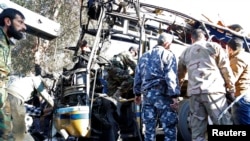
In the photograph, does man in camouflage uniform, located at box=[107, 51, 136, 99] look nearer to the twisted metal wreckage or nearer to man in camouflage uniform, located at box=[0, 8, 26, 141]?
the twisted metal wreckage

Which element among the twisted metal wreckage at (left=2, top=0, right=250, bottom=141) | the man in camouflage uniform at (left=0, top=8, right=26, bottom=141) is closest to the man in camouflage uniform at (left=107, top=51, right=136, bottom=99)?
the twisted metal wreckage at (left=2, top=0, right=250, bottom=141)

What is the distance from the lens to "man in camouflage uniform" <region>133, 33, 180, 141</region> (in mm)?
5051

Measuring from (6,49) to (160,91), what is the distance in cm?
224

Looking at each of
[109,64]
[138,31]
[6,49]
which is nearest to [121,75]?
[109,64]

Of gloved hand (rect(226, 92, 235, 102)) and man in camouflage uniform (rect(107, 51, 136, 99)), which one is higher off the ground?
man in camouflage uniform (rect(107, 51, 136, 99))

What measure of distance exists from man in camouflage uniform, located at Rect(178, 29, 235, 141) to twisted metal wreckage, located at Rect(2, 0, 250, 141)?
75 centimetres

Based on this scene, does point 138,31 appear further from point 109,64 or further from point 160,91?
point 160,91

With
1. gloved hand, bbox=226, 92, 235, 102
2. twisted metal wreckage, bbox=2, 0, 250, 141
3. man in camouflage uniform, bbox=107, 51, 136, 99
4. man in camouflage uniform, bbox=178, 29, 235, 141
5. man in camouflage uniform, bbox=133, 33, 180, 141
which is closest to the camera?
man in camouflage uniform, bbox=178, 29, 235, 141

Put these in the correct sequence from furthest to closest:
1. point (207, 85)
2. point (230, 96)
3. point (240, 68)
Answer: point (240, 68) < point (230, 96) < point (207, 85)

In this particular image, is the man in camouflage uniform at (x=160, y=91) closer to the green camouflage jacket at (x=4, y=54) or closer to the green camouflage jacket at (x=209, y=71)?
the green camouflage jacket at (x=209, y=71)

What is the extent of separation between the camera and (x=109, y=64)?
6.86 meters

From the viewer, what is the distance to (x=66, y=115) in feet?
18.5

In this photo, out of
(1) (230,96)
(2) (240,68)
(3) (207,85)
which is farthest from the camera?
(2) (240,68)

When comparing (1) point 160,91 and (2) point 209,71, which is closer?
(2) point 209,71
